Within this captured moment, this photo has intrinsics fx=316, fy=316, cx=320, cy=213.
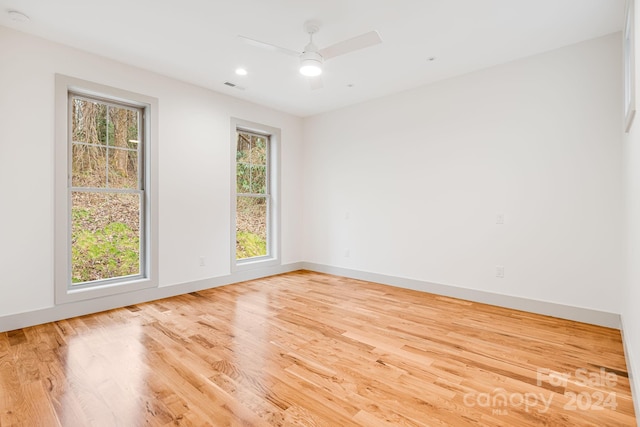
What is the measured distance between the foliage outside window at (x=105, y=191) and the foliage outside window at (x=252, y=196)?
4.88ft

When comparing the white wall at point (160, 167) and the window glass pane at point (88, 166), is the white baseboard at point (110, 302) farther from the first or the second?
the window glass pane at point (88, 166)

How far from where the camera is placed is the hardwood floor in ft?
5.85

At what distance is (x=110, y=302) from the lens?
362 centimetres

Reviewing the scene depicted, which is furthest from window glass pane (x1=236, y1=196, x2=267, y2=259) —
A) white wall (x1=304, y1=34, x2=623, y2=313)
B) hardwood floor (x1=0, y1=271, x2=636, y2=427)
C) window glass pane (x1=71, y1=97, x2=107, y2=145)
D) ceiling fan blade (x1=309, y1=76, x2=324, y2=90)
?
ceiling fan blade (x1=309, y1=76, x2=324, y2=90)

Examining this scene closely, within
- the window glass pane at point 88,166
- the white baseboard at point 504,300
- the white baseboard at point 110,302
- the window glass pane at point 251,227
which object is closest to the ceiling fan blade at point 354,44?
the window glass pane at point 88,166

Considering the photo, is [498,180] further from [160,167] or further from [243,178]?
[160,167]

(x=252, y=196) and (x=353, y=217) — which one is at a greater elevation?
(x=252, y=196)

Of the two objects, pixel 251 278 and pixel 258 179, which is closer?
pixel 251 278

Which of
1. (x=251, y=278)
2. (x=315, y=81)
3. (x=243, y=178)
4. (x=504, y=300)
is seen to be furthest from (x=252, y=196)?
(x=504, y=300)

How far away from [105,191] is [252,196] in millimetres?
2114

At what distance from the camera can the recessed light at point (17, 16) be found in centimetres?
272

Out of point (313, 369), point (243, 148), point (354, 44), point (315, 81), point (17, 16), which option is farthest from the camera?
point (243, 148)

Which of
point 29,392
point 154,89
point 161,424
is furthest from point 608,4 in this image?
point 29,392

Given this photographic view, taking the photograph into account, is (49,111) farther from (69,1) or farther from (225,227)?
(225,227)
